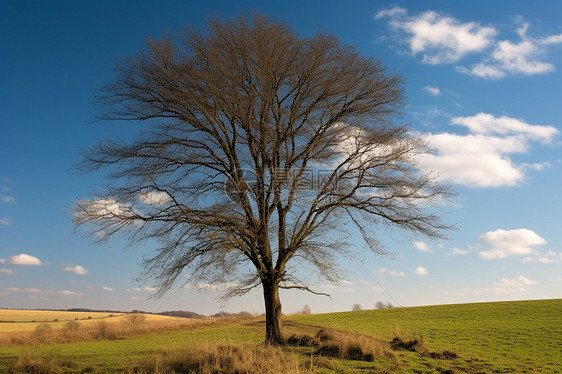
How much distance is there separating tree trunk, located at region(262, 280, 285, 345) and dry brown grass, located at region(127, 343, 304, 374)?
6.64ft

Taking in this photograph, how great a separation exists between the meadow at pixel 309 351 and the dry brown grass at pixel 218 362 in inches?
1.1

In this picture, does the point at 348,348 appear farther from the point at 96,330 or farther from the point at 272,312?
the point at 96,330

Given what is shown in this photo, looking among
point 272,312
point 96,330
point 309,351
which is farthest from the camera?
point 96,330

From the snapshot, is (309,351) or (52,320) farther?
(52,320)

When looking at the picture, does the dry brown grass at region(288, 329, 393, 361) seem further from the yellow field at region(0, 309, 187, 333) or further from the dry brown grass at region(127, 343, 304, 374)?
the yellow field at region(0, 309, 187, 333)

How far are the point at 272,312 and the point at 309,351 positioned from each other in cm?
201

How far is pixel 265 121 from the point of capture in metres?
16.0

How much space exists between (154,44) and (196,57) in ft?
5.24

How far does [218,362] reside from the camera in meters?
11.8

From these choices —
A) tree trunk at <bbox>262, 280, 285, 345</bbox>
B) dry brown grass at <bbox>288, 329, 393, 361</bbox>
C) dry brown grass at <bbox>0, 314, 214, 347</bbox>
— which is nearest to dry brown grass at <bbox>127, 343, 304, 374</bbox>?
tree trunk at <bbox>262, 280, 285, 345</bbox>

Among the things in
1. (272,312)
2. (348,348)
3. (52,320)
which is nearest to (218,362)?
(272,312)

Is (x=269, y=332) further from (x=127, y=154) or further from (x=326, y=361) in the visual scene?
(x=127, y=154)

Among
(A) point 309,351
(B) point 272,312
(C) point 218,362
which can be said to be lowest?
(A) point 309,351

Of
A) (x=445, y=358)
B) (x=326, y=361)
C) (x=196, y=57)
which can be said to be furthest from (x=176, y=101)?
(x=445, y=358)
